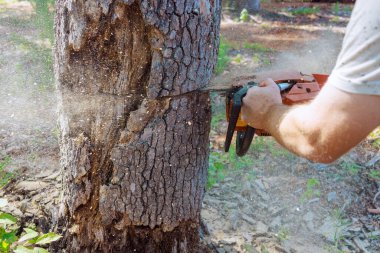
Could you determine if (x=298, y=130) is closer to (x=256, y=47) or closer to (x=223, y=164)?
(x=223, y=164)

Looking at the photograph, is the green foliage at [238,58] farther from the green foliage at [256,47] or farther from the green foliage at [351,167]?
the green foliage at [351,167]

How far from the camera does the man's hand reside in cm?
183

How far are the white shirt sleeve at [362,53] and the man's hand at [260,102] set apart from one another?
475 mm

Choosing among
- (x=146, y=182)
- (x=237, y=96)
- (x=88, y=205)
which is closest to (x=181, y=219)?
(x=146, y=182)

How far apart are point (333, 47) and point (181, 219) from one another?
5.97 metres

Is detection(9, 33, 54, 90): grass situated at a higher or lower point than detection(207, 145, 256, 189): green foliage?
higher

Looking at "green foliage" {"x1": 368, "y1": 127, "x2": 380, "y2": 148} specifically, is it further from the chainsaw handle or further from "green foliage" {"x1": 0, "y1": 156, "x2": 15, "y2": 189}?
"green foliage" {"x1": 0, "y1": 156, "x2": 15, "y2": 189}

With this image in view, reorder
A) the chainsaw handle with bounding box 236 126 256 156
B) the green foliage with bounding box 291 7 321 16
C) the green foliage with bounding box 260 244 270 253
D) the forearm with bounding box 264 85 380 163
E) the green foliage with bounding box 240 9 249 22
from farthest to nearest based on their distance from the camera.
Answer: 1. the green foliage with bounding box 291 7 321 16
2. the green foliage with bounding box 240 9 249 22
3. the green foliage with bounding box 260 244 270 253
4. the chainsaw handle with bounding box 236 126 256 156
5. the forearm with bounding box 264 85 380 163

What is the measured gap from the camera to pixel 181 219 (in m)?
2.27

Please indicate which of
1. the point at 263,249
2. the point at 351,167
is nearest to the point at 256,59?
the point at 351,167

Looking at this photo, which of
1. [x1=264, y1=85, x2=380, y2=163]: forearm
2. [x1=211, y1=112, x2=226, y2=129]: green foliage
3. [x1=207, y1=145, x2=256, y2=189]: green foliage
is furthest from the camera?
[x1=211, y1=112, x2=226, y2=129]: green foliage

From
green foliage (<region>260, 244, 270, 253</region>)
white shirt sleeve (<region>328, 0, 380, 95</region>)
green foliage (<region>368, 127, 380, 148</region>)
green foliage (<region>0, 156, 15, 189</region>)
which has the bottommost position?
green foliage (<region>260, 244, 270, 253</region>)

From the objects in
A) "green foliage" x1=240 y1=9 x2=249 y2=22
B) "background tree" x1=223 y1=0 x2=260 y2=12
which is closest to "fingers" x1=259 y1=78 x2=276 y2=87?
"green foliage" x1=240 y1=9 x2=249 y2=22

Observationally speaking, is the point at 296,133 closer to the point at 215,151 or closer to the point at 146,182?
the point at 146,182
